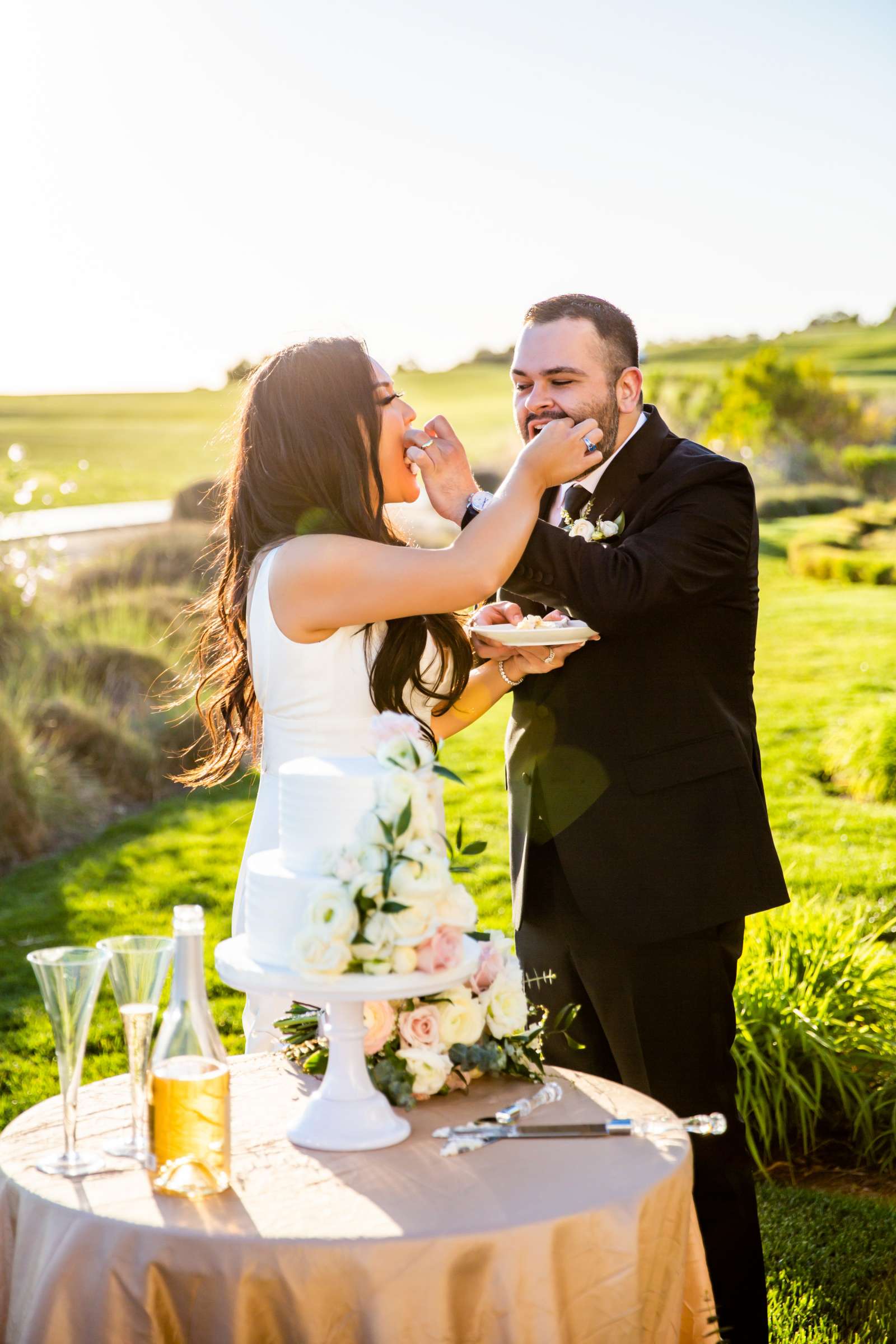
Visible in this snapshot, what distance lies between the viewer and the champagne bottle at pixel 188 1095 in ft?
6.53

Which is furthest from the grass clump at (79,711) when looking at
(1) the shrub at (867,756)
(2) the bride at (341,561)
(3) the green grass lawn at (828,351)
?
(3) the green grass lawn at (828,351)

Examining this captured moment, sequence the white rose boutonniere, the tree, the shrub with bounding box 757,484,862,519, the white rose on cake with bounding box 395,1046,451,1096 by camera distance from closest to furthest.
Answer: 1. the white rose on cake with bounding box 395,1046,451,1096
2. the white rose boutonniere
3. the shrub with bounding box 757,484,862,519
4. the tree

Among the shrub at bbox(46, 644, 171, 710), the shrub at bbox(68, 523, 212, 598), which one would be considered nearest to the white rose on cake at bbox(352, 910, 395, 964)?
the shrub at bbox(46, 644, 171, 710)

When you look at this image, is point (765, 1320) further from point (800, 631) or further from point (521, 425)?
point (800, 631)

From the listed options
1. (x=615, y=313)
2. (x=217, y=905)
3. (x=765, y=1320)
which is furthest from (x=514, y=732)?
(x=217, y=905)

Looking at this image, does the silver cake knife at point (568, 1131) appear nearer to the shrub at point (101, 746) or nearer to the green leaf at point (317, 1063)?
the green leaf at point (317, 1063)

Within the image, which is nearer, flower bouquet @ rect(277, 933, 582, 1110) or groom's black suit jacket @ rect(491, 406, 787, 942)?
flower bouquet @ rect(277, 933, 582, 1110)

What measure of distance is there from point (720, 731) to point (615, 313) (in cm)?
118

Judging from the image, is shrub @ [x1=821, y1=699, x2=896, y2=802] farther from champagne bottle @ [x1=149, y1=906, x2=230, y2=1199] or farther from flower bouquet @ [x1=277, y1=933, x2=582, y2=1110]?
champagne bottle @ [x1=149, y1=906, x2=230, y2=1199]

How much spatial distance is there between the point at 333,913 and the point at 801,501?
29912 mm

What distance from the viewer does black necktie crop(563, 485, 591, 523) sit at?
3572 millimetres

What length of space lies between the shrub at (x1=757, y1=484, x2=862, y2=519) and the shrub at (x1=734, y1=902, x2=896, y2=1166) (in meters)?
25.1

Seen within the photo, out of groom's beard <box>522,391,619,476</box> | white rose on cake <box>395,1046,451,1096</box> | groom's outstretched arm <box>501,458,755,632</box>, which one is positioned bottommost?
white rose on cake <box>395,1046,451,1096</box>

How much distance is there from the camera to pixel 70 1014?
2035 mm
